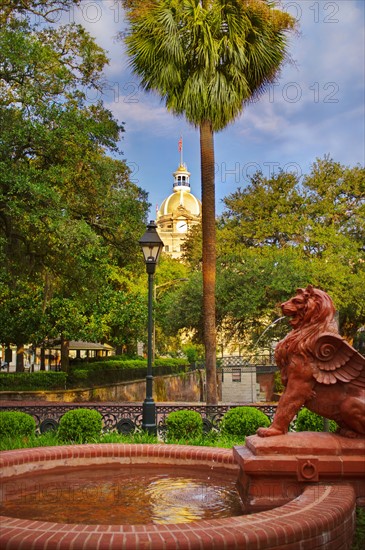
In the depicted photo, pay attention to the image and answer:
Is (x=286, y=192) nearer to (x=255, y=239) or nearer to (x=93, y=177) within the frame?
(x=255, y=239)

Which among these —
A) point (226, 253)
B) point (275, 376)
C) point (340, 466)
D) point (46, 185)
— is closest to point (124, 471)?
point (340, 466)

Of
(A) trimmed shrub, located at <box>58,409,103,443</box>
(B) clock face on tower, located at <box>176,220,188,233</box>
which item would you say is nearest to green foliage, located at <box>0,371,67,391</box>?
(A) trimmed shrub, located at <box>58,409,103,443</box>

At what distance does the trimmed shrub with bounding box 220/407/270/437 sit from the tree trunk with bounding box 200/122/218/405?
4652 millimetres

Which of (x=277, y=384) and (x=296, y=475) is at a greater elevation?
(x=296, y=475)

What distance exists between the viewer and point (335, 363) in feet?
17.5

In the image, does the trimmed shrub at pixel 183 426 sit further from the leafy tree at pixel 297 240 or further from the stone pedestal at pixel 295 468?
the leafy tree at pixel 297 240

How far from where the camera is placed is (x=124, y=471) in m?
6.89

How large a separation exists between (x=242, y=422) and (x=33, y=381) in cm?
1609

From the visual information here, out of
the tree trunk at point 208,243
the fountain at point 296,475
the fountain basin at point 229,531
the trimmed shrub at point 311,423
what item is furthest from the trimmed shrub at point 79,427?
the tree trunk at point 208,243

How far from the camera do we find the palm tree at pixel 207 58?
14836 mm

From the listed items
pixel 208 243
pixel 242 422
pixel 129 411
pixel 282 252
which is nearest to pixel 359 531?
pixel 242 422

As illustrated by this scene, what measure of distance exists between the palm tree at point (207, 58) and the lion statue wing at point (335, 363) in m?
9.44

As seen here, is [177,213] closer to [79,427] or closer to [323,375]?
[79,427]

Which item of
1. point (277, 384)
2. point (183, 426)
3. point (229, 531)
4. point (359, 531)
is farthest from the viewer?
point (277, 384)
